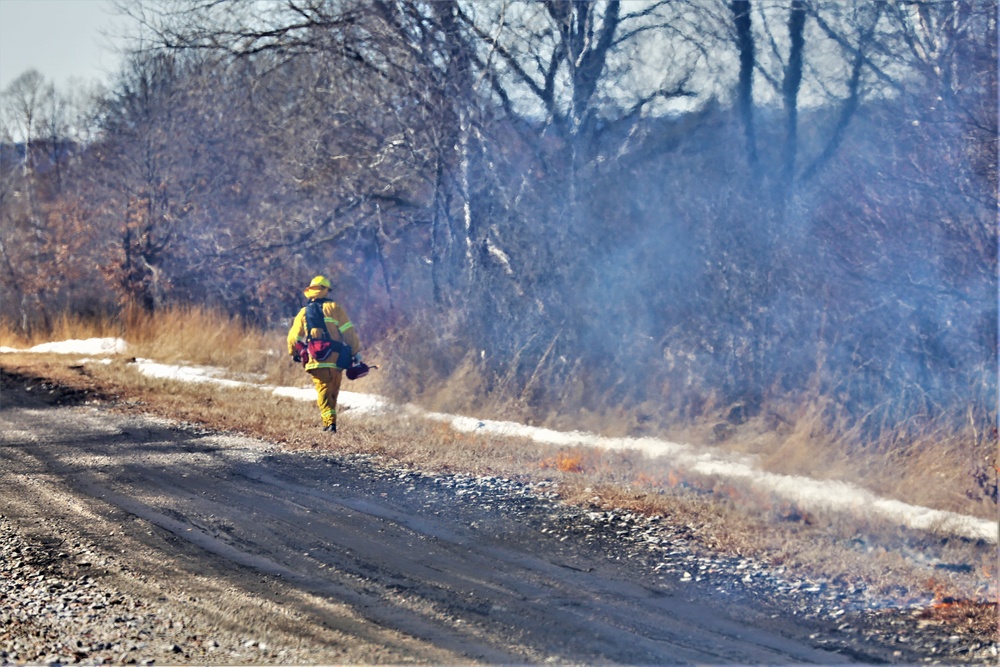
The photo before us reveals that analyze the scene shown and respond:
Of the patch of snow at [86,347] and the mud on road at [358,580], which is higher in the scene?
the patch of snow at [86,347]

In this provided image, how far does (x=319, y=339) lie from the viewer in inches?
418

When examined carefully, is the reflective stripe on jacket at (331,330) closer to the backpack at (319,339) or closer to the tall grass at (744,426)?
the backpack at (319,339)

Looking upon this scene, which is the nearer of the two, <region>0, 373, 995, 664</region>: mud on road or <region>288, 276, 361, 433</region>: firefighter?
<region>0, 373, 995, 664</region>: mud on road

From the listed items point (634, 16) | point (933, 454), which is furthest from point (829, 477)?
point (634, 16)

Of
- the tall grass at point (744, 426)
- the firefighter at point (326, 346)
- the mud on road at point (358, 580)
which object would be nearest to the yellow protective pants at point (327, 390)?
the firefighter at point (326, 346)

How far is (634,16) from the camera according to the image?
12.8m

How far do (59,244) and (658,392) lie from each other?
61.7ft

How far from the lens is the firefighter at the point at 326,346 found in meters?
10.6

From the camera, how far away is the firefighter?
417 inches

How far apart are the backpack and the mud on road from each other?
2.24m

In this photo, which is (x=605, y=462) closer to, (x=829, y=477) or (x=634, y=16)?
(x=829, y=477)

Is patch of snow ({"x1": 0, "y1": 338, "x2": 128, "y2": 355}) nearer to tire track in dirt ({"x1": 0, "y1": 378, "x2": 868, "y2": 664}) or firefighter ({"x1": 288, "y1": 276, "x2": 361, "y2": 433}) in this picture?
firefighter ({"x1": 288, "y1": 276, "x2": 361, "y2": 433})

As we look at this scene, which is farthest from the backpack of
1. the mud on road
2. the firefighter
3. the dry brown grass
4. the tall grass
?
the mud on road

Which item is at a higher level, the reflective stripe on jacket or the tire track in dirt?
the reflective stripe on jacket
